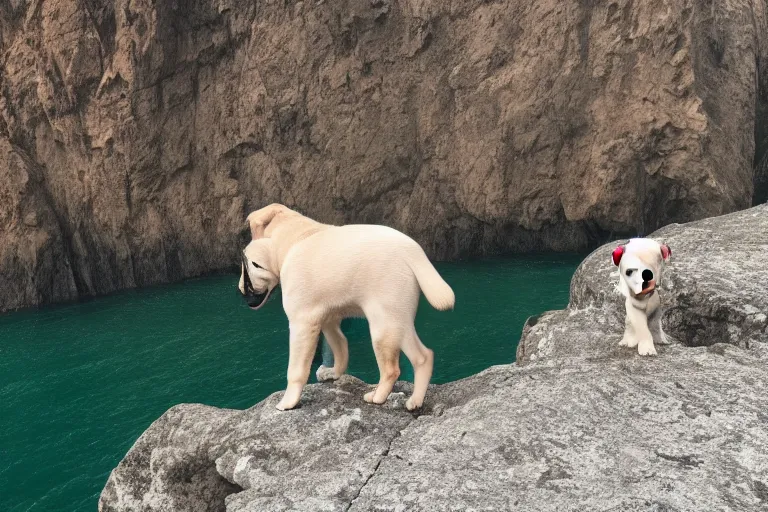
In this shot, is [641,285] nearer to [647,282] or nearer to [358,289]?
[647,282]

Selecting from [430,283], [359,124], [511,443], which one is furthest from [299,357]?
[359,124]

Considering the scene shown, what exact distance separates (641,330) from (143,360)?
11362 millimetres

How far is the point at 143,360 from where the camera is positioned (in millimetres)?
12773

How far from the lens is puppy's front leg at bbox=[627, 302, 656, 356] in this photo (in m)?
4.21

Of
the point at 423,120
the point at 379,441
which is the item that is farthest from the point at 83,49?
the point at 379,441

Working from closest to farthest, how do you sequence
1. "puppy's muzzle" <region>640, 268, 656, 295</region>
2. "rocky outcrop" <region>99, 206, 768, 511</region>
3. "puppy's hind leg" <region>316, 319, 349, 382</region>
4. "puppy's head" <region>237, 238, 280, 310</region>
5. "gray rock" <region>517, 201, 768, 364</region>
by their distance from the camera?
"rocky outcrop" <region>99, 206, 768, 511</region>, "puppy's head" <region>237, 238, 280, 310</region>, "puppy's muzzle" <region>640, 268, 656, 295</region>, "puppy's hind leg" <region>316, 319, 349, 382</region>, "gray rock" <region>517, 201, 768, 364</region>

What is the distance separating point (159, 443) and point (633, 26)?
20750mm

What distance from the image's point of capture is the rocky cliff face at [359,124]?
20.3m

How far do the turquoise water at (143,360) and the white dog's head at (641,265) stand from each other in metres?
5.67

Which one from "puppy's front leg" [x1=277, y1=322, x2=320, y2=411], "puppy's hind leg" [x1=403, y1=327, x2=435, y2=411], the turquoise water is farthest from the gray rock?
the turquoise water

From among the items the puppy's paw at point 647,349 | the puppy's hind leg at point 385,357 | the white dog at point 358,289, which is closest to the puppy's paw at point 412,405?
the white dog at point 358,289

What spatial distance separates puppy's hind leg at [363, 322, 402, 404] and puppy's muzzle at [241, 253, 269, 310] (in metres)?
0.89

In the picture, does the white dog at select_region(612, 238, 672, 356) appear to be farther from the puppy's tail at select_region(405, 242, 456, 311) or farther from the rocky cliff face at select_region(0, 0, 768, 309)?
the rocky cliff face at select_region(0, 0, 768, 309)

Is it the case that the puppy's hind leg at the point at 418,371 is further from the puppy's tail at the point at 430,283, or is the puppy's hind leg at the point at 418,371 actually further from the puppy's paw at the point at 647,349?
the puppy's paw at the point at 647,349
